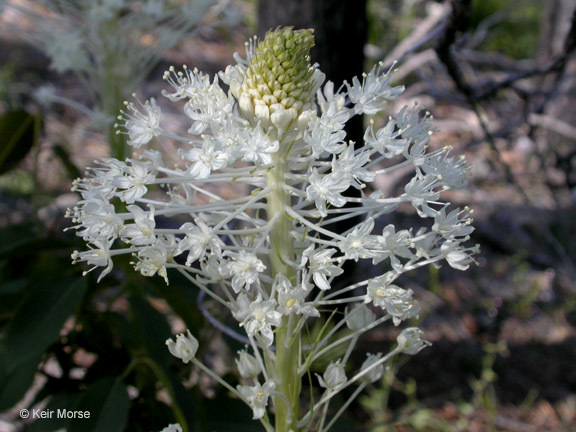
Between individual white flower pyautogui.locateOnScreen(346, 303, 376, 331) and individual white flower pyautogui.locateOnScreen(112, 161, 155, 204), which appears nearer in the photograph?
individual white flower pyautogui.locateOnScreen(112, 161, 155, 204)

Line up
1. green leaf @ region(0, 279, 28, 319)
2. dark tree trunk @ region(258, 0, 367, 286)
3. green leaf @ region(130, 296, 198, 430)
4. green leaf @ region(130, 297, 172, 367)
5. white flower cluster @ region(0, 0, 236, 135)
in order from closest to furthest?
1. green leaf @ region(130, 296, 198, 430)
2. green leaf @ region(130, 297, 172, 367)
3. green leaf @ region(0, 279, 28, 319)
4. dark tree trunk @ region(258, 0, 367, 286)
5. white flower cluster @ region(0, 0, 236, 135)

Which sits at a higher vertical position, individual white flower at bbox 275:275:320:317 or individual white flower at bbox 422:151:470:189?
individual white flower at bbox 422:151:470:189

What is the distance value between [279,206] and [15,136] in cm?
148

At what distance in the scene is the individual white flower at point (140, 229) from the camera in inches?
39.9

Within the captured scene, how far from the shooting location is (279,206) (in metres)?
1.13

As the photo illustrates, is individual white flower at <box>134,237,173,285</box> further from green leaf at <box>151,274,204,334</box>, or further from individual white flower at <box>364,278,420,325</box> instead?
green leaf at <box>151,274,204,334</box>

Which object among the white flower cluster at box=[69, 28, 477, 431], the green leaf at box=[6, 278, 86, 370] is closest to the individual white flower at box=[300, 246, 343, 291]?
the white flower cluster at box=[69, 28, 477, 431]

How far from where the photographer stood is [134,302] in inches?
64.7

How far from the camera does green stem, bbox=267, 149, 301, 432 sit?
1132 millimetres

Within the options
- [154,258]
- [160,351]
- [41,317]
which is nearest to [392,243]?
[154,258]

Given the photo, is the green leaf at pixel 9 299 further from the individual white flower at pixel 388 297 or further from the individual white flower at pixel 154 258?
the individual white flower at pixel 388 297

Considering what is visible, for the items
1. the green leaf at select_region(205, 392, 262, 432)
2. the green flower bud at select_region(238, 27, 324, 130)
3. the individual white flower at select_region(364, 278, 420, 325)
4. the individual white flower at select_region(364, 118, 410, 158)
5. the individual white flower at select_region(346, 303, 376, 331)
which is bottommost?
the green leaf at select_region(205, 392, 262, 432)

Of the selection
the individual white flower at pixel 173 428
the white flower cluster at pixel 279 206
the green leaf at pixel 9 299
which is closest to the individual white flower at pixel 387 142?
the white flower cluster at pixel 279 206

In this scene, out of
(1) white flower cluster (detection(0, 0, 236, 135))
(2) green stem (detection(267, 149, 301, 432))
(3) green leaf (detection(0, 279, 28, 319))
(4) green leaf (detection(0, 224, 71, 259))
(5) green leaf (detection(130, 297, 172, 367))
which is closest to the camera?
(2) green stem (detection(267, 149, 301, 432))
